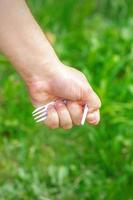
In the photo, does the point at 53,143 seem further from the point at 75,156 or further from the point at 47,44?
the point at 47,44

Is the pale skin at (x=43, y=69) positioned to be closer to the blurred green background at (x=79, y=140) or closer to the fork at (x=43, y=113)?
the fork at (x=43, y=113)

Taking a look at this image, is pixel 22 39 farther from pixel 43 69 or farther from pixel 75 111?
pixel 75 111

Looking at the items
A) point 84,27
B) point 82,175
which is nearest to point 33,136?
point 82,175

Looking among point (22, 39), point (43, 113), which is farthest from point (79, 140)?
point (22, 39)

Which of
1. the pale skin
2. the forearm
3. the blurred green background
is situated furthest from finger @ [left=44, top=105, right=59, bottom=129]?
the blurred green background

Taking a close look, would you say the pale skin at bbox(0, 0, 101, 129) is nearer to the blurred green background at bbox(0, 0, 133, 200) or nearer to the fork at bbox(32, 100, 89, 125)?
the fork at bbox(32, 100, 89, 125)

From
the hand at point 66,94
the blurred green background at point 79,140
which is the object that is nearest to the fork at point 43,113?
the hand at point 66,94
